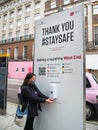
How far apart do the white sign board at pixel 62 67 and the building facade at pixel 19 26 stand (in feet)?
96.8

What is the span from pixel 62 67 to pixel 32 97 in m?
0.83

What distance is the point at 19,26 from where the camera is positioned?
38.8 meters

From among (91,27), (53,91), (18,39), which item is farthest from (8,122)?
(18,39)

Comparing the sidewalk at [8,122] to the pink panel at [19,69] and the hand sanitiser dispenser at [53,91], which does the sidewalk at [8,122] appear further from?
the pink panel at [19,69]

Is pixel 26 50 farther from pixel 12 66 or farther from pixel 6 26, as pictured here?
pixel 6 26

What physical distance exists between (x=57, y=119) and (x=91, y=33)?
22.6 meters

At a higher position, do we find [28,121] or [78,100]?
[78,100]

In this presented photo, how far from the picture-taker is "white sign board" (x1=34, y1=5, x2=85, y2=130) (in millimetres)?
3348

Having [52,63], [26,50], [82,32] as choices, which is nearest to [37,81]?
[52,63]

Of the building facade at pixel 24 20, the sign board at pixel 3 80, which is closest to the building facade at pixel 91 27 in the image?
the building facade at pixel 24 20

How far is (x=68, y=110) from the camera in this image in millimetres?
3469

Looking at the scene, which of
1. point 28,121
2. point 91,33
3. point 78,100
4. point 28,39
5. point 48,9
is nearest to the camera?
point 78,100

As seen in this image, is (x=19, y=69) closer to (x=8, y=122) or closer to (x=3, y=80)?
(x=3, y=80)

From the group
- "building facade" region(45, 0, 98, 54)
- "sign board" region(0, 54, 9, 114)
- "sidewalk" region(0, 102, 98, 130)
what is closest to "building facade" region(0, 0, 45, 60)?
"building facade" region(45, 0, 98, 54)
